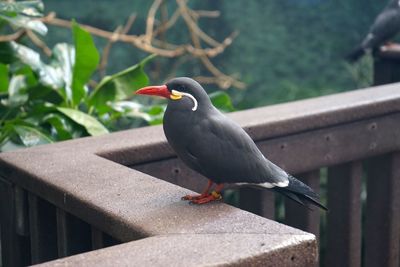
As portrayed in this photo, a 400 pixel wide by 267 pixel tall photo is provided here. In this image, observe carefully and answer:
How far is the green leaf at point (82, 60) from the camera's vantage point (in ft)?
7.23

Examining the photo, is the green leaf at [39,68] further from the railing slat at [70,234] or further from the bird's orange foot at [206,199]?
the bird's orange foot at [206,199]

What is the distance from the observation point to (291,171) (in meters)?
1.70

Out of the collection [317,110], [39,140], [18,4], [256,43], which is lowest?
[256,43]

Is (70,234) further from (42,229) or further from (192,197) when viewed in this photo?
(192,197)

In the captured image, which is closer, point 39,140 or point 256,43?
point 39,140

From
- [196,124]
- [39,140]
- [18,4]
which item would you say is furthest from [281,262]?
[18,4]

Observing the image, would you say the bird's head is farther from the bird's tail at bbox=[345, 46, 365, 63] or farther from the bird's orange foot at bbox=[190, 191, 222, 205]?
the bird's tail at bbox=[345, 46, 365, 63]

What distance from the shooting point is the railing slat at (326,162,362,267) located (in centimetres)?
179

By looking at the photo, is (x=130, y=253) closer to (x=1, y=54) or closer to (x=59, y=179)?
(x=59, y=179)

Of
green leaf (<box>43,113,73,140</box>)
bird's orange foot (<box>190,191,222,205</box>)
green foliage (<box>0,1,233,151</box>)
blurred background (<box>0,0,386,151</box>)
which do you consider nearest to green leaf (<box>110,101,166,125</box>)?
green foliage (<box>0,1,233,151</box>)

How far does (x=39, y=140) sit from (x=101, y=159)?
1.82 ft

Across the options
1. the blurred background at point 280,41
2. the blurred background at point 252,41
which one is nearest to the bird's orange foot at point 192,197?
the blurred background at point 252,41

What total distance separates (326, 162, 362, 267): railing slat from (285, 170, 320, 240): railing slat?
0.05 metres

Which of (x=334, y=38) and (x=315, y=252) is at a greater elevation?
(x=315, y=252)
